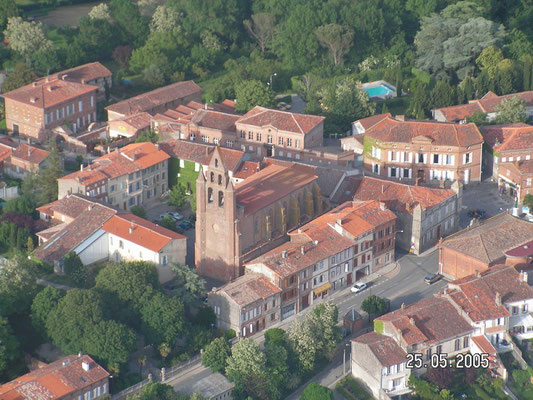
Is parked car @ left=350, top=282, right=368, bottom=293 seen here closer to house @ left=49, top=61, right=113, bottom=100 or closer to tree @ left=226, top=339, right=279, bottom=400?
tree @ left=226, top=339, right=279, bottom=400

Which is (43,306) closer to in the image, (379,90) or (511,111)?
(511,111)

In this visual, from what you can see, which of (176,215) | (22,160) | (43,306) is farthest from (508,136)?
(43,306)

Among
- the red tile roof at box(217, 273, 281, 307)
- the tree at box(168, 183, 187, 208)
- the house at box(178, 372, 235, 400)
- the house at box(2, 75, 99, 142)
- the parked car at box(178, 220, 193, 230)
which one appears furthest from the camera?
the house at box(2, 75, 99, 142)

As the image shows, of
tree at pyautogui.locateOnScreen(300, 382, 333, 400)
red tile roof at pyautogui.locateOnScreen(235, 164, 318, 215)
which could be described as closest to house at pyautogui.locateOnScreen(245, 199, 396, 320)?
red tile roof at pyautogui.locateOnScreen(235, 164, 318, 215)

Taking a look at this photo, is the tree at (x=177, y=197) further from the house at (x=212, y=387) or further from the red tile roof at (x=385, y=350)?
the red tile roof at (x=385, y=350)

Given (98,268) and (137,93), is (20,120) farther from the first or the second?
(98,268)

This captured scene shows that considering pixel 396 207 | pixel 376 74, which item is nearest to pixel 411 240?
pixel 396 207
